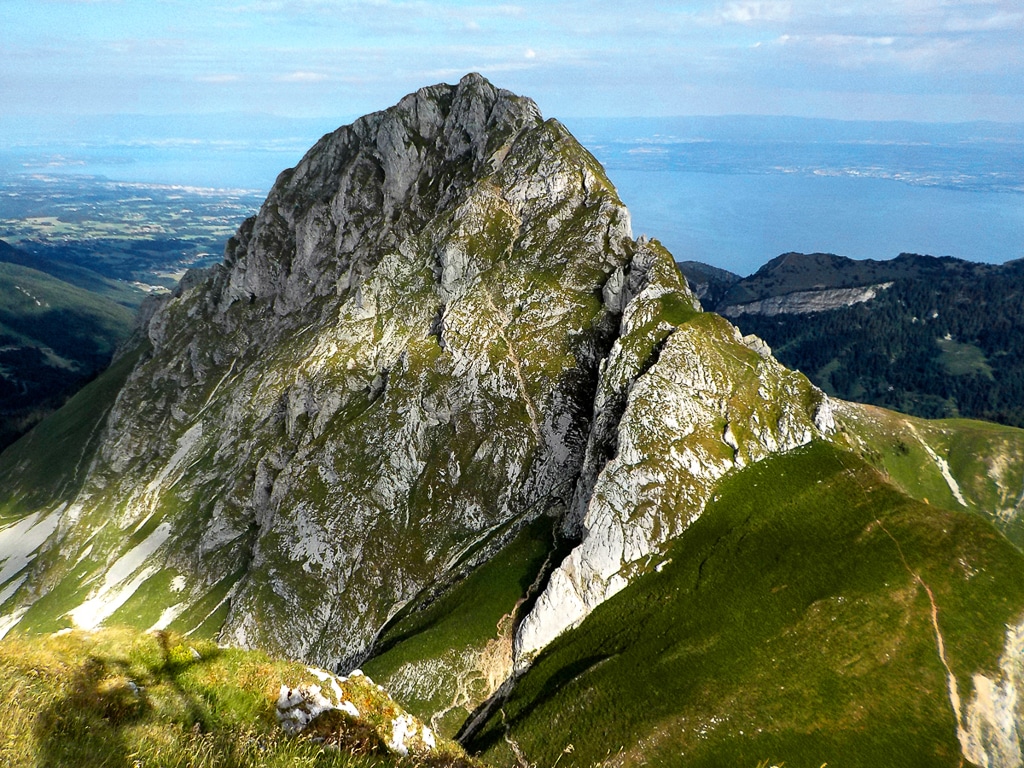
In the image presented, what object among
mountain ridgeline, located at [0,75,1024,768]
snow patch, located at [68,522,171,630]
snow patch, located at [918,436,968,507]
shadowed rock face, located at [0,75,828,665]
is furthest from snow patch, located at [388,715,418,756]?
snow patch, located at [918,436,968,507]

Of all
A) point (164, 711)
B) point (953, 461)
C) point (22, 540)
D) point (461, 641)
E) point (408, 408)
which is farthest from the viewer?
point (22, 540)

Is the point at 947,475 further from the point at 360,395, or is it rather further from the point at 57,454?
the point at 57,454

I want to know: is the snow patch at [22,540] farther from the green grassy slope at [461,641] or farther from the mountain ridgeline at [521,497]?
the green grassy slope at [461,641]

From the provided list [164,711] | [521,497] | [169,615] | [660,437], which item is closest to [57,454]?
[169,615]

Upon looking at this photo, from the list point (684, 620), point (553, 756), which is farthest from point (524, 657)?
point (684, 620)

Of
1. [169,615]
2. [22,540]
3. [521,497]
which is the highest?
[521,497]

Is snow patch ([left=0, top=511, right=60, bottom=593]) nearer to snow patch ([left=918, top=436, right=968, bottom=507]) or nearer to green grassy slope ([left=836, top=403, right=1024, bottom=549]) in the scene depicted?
green grassy slope ([left=836, top=403, right=1024, bottom=549])

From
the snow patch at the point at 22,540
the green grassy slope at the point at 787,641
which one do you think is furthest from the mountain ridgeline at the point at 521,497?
the snow patch at the point at 22,540
